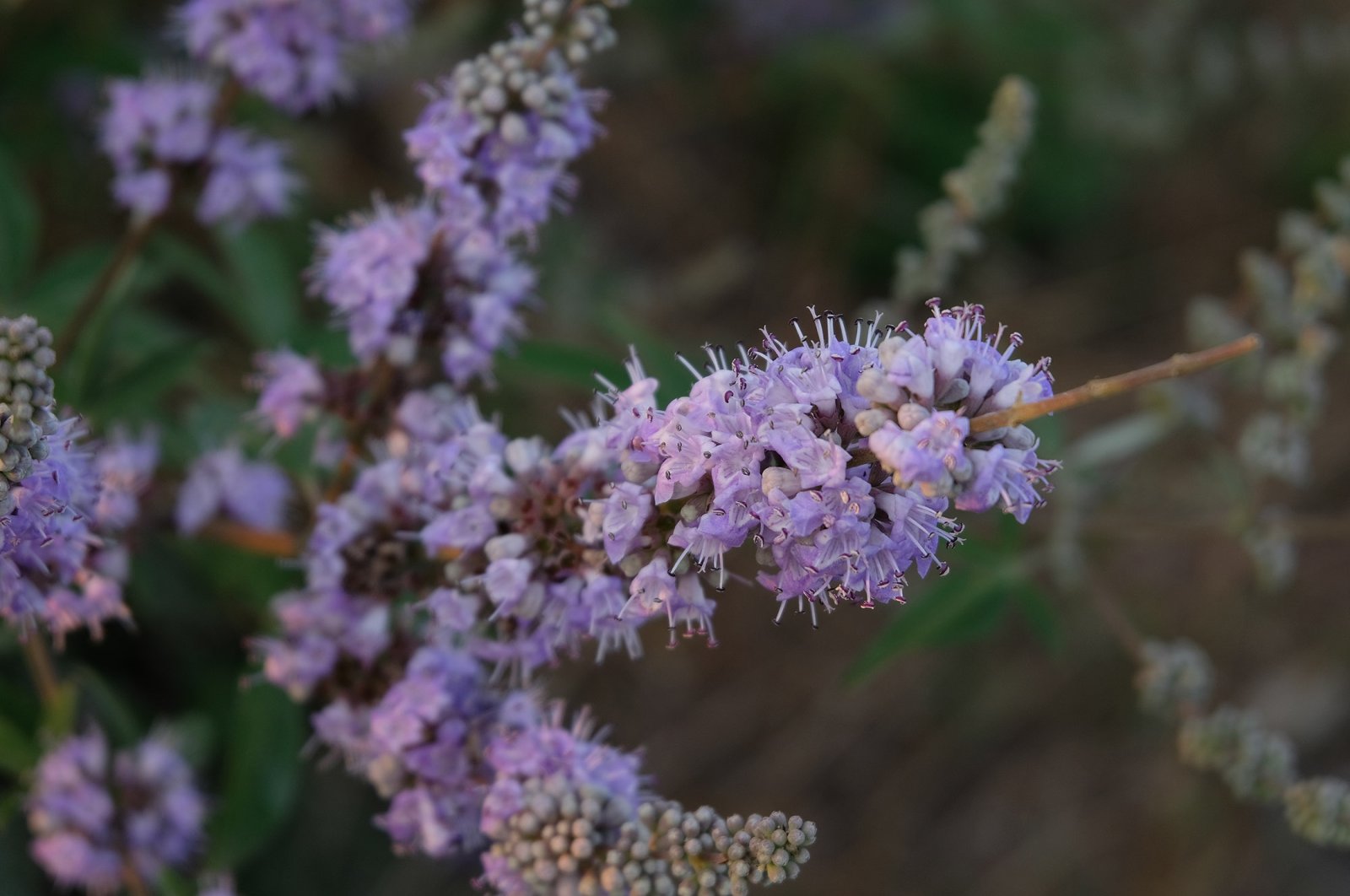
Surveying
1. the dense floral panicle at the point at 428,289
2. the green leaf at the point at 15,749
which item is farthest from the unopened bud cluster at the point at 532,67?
the green leaf at the point at 15,749

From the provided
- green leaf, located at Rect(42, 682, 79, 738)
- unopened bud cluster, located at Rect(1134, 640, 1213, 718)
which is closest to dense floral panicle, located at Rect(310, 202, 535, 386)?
green leaf, located at Rect(42, 682, 79, 738)

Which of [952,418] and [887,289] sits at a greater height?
[887,289]

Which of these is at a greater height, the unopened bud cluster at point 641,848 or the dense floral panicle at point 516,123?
the dense floral panicle at point 516,123

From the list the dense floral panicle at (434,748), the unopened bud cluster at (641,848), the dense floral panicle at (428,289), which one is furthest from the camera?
the dense floral panicle at (428,289)

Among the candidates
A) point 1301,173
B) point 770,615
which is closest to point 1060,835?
point 770,615

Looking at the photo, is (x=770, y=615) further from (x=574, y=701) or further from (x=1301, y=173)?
(x=1301, y=173)

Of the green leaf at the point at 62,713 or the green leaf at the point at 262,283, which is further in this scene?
the green leaf at the point at 262,283

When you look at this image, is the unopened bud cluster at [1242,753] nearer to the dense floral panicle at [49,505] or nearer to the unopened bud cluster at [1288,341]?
the unopened bud cluster at [1288,341]

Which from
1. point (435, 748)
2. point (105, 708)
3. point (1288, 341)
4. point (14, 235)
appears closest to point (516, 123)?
point (435, 748)

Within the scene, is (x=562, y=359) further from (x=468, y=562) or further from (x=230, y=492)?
(x=230, y=492)
